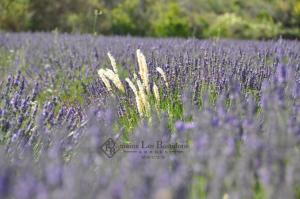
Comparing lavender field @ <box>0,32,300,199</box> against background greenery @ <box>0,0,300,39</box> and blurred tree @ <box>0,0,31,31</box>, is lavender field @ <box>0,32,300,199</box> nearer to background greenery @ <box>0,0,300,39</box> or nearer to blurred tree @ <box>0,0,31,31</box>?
blurred tree @ <box>0,0,31,31</box>

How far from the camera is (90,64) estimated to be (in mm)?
5160

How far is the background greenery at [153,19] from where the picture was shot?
43.1 feet

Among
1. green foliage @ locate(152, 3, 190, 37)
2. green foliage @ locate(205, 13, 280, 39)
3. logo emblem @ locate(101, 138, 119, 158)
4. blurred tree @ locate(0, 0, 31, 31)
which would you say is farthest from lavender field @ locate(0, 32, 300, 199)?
green foliage @ locate(205, 13, 280, 39)

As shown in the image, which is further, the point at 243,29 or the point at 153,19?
the point at 153,19

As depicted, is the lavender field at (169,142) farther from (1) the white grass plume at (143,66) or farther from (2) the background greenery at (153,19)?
(2) the background greenery at (153,19)

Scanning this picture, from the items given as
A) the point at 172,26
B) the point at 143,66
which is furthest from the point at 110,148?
the point at 172,26

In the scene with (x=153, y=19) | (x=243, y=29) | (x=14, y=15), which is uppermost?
(x=14, y=15)

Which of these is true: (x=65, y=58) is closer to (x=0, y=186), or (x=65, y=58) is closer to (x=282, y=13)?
(x=0, y=186)

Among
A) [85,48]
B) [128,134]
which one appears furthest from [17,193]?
[85,48]

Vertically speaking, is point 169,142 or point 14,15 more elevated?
point 169,142

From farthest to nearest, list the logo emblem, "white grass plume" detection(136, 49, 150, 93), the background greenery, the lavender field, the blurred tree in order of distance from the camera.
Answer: the background greenery → the blurred tree → "white grass plume" detection(136, 49, 150, 93) → the logo emblem → the lavender field

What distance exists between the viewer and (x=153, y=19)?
1573cm

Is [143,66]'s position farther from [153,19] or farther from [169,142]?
[153,19]

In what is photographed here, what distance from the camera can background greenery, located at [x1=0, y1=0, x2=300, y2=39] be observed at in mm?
13133
